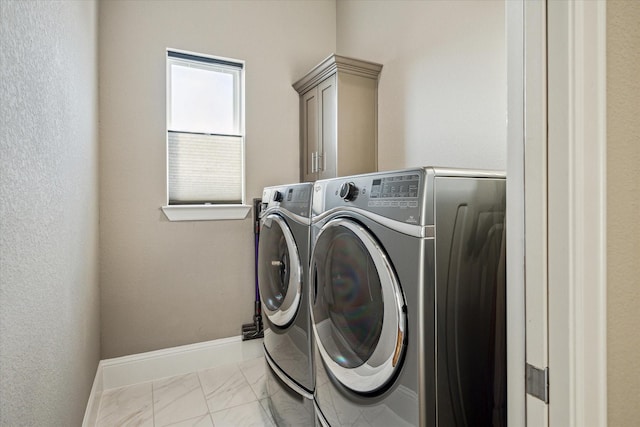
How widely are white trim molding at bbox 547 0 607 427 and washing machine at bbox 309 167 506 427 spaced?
38 centimetres

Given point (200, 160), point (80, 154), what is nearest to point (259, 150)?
point (200, 160)

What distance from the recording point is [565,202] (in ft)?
1.87

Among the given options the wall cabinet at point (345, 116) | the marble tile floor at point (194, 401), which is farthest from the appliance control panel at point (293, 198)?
the marble tile floor at point (194, 401)

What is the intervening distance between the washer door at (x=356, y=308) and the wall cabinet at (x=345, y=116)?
3.97ft

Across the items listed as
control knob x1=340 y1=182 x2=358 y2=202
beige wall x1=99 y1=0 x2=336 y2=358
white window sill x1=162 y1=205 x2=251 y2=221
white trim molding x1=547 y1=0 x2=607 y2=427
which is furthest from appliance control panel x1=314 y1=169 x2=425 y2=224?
beige wall x1=99 y1=0 x2=336 y2=358

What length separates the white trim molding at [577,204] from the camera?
0.56 metres

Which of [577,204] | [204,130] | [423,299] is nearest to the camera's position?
[577,204]

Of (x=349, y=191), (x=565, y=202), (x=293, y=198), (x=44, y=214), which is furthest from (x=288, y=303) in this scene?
(x=565, y=202)

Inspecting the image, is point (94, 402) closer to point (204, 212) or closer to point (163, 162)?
point (204, 212)

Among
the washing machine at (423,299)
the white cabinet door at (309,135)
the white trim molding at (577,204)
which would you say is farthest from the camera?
the white cabinet door at (309,135)

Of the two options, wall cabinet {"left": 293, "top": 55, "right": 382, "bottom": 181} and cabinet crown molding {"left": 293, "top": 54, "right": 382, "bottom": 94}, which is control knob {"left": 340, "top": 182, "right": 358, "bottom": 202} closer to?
wall cabinet {"left": 293, "top": 55, "right": 382, "bottom": 181}

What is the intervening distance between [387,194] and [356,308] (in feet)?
1.34

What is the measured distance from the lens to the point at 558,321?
1.90 ft
